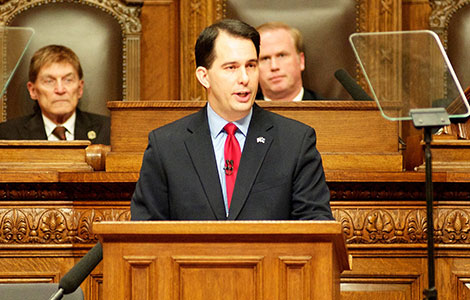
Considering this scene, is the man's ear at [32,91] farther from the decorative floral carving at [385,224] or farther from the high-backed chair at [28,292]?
the decorative floral carving at [385,224]

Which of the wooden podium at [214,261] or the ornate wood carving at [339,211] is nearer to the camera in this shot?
the wooden podium at [214,261]

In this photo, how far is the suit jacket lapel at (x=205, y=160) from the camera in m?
2.23

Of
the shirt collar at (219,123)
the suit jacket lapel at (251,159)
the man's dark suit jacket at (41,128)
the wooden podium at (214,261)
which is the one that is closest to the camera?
the wooden podium at (214,261)

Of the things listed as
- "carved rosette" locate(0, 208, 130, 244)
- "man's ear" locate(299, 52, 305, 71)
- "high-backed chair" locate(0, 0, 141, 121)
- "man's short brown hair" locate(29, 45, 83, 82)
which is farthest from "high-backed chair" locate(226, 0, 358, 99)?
"carved rosette" locate(0, 208, 130, 244)

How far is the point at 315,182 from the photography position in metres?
2.26

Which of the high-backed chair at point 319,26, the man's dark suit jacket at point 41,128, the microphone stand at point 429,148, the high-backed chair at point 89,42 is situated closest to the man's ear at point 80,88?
the man's dark suit jacket at point 41,128

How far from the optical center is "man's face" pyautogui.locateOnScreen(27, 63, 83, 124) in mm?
4000

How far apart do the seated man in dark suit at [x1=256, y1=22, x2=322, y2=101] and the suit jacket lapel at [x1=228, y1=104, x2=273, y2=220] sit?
5.12ft

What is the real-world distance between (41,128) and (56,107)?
5.4 inches

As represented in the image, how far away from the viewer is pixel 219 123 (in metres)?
2.36

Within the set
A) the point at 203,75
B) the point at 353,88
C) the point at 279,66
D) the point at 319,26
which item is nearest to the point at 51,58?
the point at 279,66

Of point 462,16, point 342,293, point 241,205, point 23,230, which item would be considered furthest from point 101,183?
point 462,16

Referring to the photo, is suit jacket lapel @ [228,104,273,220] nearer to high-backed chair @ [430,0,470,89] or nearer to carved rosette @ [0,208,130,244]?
carved rosette @ [0,208,130,244]

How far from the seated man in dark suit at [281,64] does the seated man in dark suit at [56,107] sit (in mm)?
818
